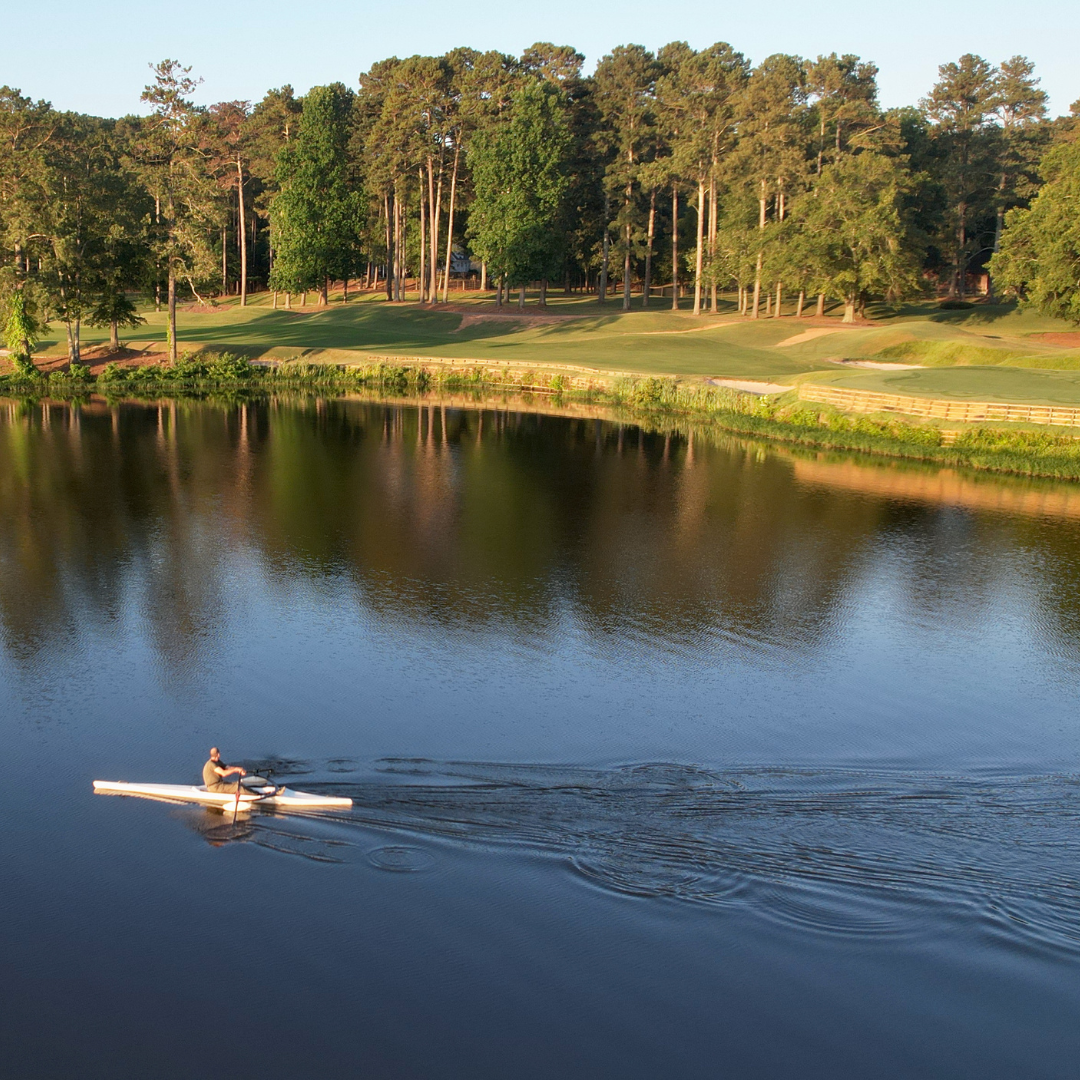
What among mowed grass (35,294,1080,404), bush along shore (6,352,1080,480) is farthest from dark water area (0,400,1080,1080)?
mowed grass (35,294,1080,404)

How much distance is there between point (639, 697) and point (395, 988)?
8571 millimetres

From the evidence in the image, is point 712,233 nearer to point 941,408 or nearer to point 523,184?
point 523,184

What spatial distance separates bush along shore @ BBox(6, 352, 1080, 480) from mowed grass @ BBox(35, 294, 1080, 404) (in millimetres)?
2327

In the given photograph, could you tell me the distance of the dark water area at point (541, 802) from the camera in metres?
12.1

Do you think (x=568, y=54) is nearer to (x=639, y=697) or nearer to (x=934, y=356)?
(x=934, y=356)

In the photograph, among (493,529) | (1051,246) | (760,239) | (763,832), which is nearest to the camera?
(763,832)

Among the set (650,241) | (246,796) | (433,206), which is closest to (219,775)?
(246,796)

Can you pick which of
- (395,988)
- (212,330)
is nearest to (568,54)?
(212,330)

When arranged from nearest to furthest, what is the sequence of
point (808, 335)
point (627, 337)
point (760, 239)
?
point (808, 335) → point (627, 337) → point (760, 239)

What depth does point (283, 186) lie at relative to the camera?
284ft

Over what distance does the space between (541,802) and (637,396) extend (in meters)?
46.0

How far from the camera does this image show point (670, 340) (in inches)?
3031

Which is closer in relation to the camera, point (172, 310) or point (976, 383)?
point (976, 383)

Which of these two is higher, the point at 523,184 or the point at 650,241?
the point at 523,184
